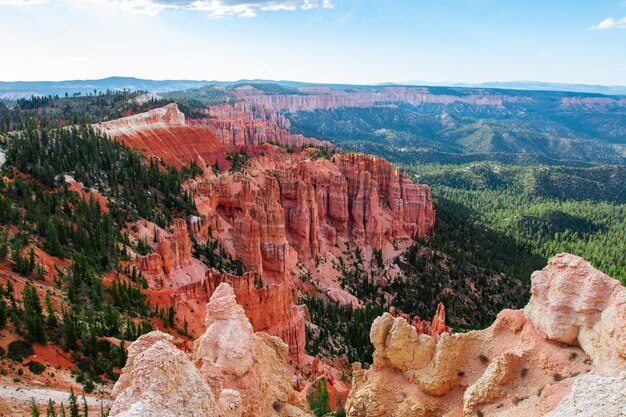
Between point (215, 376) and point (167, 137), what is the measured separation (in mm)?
63185

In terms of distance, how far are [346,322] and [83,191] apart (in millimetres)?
29557

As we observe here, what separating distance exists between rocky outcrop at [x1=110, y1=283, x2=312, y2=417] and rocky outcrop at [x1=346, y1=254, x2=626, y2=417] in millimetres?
3953

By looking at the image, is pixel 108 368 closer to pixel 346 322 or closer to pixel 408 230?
pixel 346 322

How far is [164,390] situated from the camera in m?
9.73

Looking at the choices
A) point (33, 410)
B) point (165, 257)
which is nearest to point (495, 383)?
point (33, 410)

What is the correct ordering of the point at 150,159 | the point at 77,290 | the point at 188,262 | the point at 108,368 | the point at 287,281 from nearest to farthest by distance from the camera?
the point at 108,368
the point at 77,290
the point at 188,262
the point at 287,281
the point at 150,159

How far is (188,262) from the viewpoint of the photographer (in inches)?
1591

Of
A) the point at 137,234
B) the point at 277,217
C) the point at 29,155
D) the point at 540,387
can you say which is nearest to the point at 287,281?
the point at 277,217

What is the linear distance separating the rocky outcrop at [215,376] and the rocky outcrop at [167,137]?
52.6m

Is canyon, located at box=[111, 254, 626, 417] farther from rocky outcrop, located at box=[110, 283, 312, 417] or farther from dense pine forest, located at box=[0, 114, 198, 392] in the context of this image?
dense pine forest, located at box=[0, 114, 198, 392]

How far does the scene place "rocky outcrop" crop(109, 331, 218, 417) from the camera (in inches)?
369

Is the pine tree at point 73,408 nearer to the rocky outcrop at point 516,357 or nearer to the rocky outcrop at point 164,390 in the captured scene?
the rocky outcrop at point 164,390

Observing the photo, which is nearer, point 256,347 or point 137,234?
point 256,347

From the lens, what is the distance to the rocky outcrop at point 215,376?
9695mm
